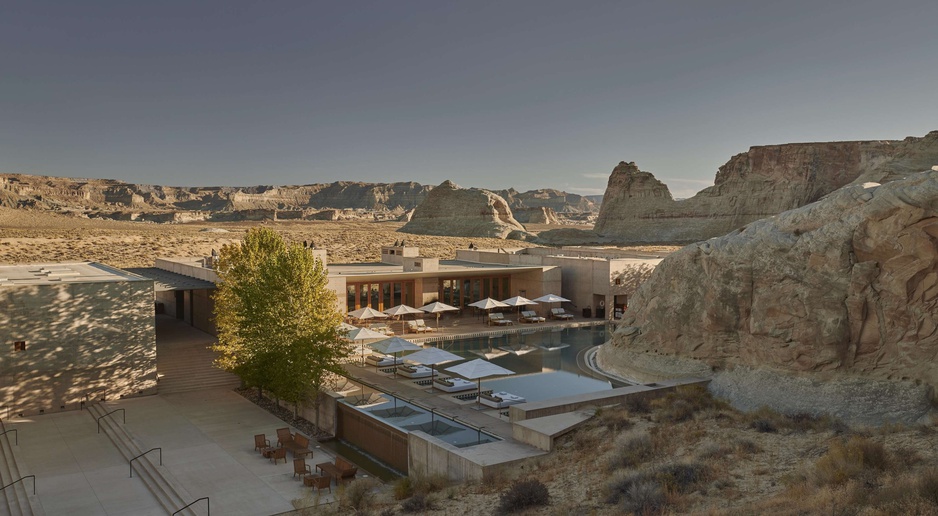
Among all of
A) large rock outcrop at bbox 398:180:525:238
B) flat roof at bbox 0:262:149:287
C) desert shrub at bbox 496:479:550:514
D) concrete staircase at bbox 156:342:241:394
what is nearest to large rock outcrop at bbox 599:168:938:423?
desert shrub at bbox 496:479:550:514

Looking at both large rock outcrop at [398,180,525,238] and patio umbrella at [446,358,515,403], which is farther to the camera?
large rock outcrop at [398,180,525,238]

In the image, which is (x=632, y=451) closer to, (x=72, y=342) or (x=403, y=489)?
(x=403, y=489)

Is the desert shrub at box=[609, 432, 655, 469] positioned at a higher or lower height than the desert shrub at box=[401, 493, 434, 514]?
higher

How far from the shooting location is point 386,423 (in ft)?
64.4

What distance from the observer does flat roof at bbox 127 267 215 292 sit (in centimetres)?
3107

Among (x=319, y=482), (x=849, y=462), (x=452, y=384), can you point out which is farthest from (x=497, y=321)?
(x=849, y=462)

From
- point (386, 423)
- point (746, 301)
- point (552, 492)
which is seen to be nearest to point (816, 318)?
point (746, 301)

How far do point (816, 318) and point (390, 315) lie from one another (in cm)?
2263

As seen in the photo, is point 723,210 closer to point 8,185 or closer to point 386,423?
point 386,423

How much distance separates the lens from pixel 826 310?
69.3 ft

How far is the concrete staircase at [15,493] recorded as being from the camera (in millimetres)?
15741

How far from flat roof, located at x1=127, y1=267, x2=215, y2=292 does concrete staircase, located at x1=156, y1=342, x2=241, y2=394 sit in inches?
118

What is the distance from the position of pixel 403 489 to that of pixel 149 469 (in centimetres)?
792

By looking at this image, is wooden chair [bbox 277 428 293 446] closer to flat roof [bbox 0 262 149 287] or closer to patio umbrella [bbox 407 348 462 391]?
patio umbrella [bbox 407 348 462 391]
